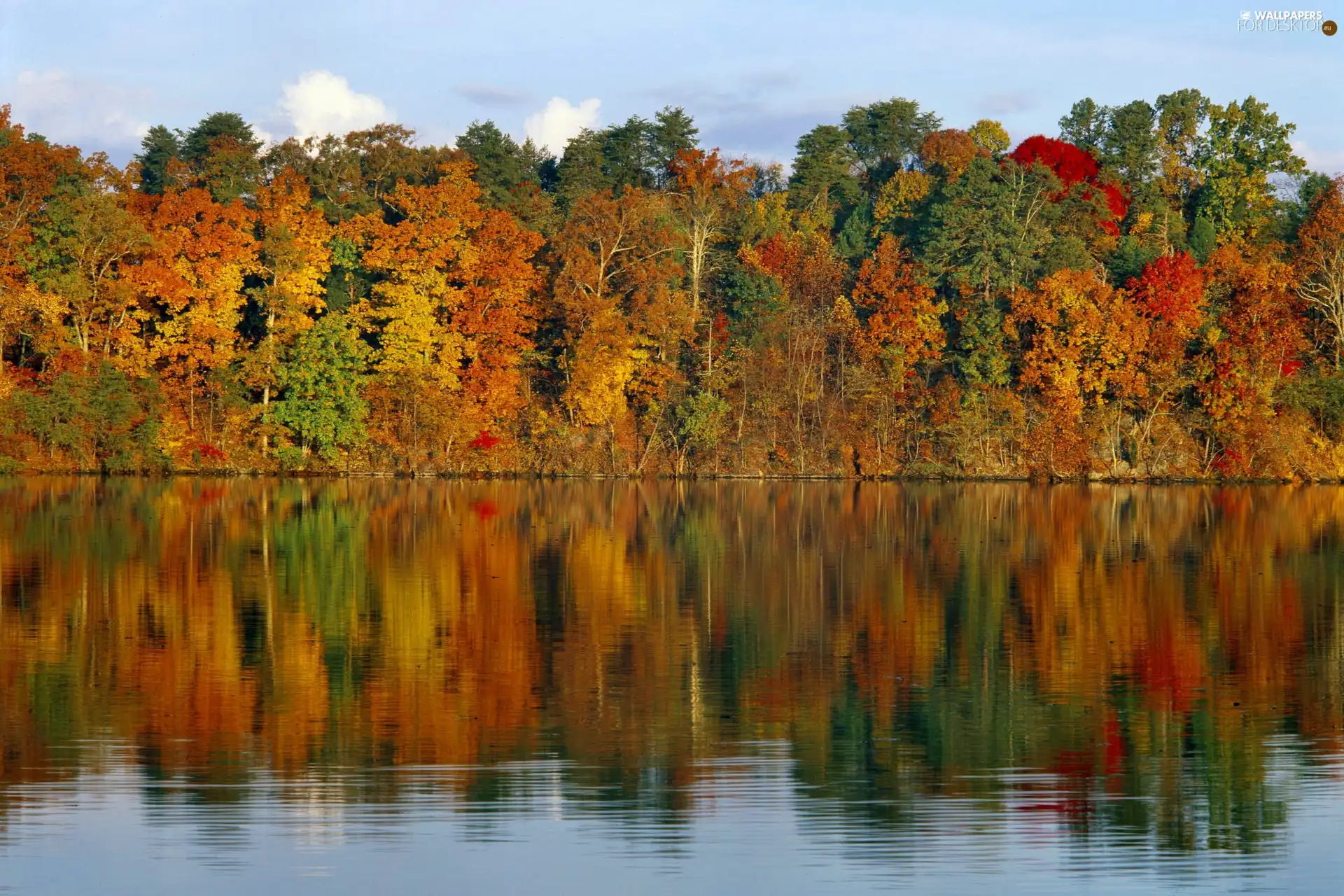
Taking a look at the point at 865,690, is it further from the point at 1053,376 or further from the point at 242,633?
the point at 1053,376

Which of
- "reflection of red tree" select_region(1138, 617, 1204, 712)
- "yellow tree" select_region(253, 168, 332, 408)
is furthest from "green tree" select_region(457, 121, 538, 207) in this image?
"reflection of red tree" select_region(1138, 617, 1204, 712)

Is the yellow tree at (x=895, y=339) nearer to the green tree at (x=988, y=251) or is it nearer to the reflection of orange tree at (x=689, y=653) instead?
the green tree at (x=988, y=251)

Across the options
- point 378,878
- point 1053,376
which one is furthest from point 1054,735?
point 1053,376

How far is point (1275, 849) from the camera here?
9133 mm

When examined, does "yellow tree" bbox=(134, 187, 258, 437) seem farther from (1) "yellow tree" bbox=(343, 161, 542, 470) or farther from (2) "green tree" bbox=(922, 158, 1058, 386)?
(2) "green tree" bbox=(922, 158, 1058, 386)

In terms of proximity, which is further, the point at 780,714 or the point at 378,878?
the point at 780,714

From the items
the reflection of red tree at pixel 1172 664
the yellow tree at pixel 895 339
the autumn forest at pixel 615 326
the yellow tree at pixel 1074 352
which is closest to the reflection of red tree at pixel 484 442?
the autumn forest at pixel 615 326

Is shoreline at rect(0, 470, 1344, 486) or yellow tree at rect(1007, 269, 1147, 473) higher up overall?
yellow tree at rect(1007, 269, 1147, 473)

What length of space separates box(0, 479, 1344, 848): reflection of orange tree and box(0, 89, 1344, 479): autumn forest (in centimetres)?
2191

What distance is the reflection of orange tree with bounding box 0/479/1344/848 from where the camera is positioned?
11117 millimetres

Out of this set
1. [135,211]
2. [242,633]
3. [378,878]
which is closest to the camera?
[378,878]

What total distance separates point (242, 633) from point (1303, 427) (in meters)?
48.5

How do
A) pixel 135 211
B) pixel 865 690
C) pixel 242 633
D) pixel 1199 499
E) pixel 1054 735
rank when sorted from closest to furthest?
1. pixel 1054 735
2. pixel 865 690
3. pixel 242 633
4. pixel 1199 499
5. pixel 135 211

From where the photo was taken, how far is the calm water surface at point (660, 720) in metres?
8.85
